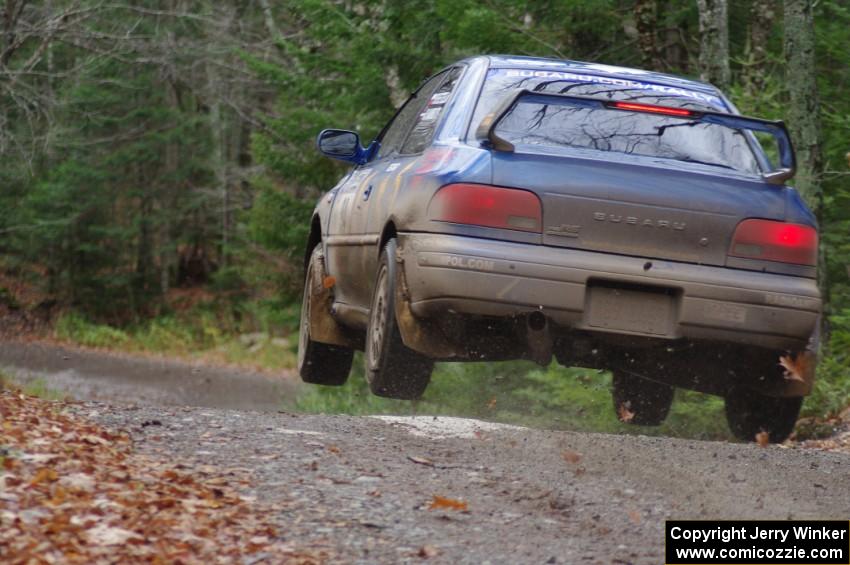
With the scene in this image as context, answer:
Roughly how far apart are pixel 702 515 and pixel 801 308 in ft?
6.68

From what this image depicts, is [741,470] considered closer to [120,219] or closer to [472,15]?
[472,15]

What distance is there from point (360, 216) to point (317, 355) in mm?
1845

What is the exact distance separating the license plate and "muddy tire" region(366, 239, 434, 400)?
Answer: 1101mm

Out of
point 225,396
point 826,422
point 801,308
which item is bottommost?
point 225,396

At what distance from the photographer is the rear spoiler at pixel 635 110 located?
696 centimetres

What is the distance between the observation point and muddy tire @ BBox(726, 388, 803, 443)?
802 centimetres

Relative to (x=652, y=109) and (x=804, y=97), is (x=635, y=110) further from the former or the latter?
(x=804, y=97)

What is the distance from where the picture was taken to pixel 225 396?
24359 mm

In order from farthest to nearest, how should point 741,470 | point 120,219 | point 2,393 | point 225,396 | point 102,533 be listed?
point 120,219
point 225,396
point 2,393
point 741,470
point 102,533

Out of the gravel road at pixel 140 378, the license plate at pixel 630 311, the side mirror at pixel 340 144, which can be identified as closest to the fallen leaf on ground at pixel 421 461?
the license plate at pixel 630 311

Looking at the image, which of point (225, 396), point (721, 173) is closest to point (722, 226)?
point (721, 173)

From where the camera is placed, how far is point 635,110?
23.5 ft

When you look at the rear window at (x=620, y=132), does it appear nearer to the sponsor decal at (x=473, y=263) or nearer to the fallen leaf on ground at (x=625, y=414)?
the sponsor decal at (x=473, y=263)

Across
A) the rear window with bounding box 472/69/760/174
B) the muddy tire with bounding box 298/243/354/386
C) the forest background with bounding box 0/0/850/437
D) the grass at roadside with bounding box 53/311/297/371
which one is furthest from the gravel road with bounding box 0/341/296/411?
the rear window with bounding box 472/69/760/174
